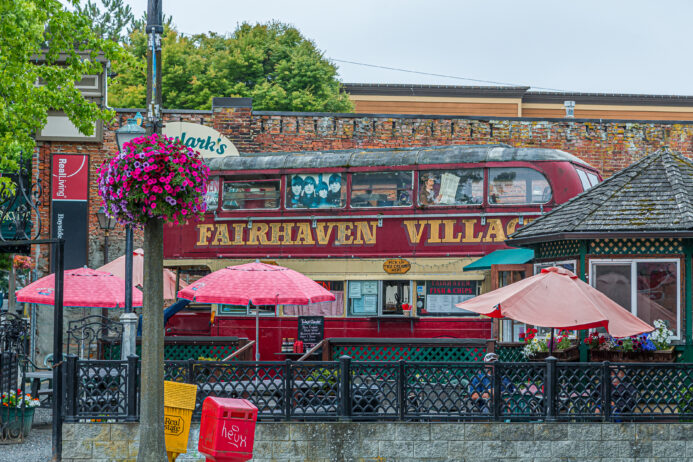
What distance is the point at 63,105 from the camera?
1984cm

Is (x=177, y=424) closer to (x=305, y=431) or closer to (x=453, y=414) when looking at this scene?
(x=305, y=431)

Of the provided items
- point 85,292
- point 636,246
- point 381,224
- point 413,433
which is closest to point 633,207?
point 636,246

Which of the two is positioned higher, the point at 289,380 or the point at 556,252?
the point at 556,252

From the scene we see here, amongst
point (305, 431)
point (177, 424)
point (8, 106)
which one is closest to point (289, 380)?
point (305, 431)

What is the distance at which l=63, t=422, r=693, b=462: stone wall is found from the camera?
1289cm

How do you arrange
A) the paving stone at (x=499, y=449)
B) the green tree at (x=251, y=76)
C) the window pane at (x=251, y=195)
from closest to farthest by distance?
the paving stone at (x=499, y=449) → the window pane at (x=251, y=195) → the green tree at (x=251, y=76)

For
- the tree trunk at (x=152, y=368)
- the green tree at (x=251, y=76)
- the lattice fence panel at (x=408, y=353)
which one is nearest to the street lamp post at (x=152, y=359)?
the tree trunk at (x=152, y=368)

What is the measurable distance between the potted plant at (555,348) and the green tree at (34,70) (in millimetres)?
10011

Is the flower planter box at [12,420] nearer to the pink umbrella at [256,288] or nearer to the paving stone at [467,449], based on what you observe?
the pink umbrella at [256,288]

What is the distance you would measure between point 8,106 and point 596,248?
37.2 ft

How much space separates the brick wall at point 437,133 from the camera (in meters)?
28.2

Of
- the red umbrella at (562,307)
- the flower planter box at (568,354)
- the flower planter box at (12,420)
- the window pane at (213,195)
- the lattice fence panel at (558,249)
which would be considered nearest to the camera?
the red umbrella at (562,307)

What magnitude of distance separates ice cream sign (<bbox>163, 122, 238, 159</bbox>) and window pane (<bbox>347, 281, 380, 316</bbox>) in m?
7.57

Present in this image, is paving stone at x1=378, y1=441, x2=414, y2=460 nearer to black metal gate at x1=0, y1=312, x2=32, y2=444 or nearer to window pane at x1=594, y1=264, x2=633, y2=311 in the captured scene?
window pane at x1=594, y1=264, x2=633, y2=311
